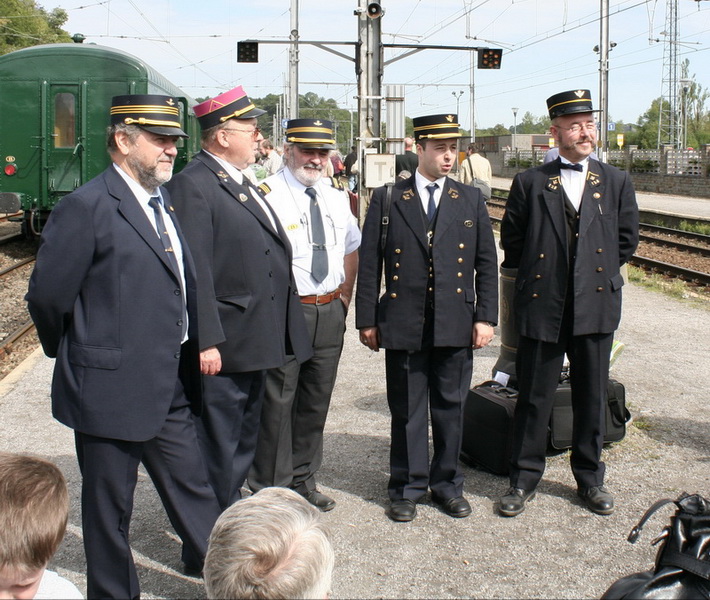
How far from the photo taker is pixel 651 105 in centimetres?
9675

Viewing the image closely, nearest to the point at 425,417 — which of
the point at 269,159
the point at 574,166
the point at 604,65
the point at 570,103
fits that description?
the point at 574,166

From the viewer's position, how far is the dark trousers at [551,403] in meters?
4.76

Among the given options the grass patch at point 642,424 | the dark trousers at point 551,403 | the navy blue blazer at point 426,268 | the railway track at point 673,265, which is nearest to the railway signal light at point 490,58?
the railway track at point 673,265

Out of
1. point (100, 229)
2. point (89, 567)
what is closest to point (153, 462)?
point (89, 567)

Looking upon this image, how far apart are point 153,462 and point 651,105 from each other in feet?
332

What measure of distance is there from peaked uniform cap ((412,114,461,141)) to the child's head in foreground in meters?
2.93

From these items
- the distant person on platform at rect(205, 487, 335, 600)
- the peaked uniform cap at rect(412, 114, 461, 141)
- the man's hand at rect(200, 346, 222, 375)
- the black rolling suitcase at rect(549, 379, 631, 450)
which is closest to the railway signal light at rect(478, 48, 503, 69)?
the black rolling suitcase at rect(549, 379, 631, 450)

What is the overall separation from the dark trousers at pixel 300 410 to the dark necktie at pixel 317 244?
17 cm

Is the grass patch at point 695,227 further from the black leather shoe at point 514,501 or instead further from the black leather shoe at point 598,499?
the black leather shoe at point 514,501

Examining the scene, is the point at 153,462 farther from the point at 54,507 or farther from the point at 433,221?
the point at 433,221

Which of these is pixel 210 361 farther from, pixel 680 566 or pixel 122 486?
pixel 680 566

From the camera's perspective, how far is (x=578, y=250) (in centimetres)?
461

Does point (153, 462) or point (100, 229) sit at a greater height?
point (100, 229)

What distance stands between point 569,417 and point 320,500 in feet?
5.46
